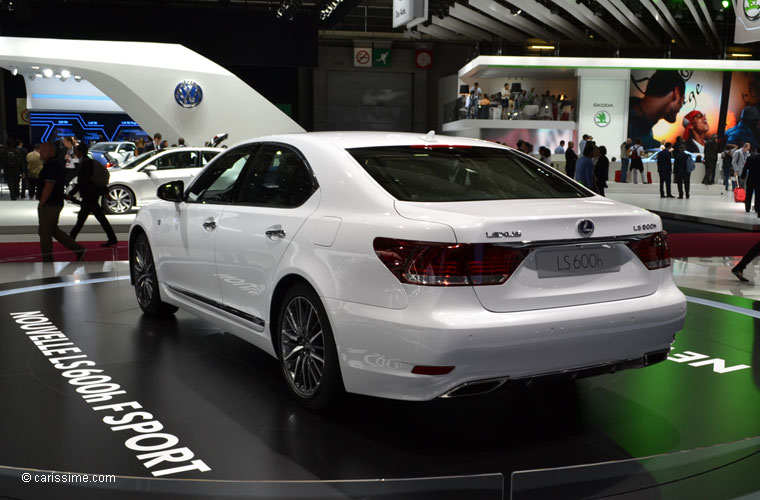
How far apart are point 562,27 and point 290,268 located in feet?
88.5

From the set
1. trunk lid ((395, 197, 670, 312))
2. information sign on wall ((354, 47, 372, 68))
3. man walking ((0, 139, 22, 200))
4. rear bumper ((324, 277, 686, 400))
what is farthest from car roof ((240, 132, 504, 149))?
information sign on wall ((354, 47, 372, 68))

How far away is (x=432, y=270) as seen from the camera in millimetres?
2941

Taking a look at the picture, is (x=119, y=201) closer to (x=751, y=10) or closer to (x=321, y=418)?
(x=751, y=10)

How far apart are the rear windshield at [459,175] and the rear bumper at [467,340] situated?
60cm

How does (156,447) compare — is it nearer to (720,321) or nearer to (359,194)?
(359,194)

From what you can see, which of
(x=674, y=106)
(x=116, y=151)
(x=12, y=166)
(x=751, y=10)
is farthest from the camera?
(x=674, y=106)

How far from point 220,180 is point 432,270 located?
2150 mm

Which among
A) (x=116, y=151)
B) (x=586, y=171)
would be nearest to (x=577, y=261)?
(x=586, y=171)

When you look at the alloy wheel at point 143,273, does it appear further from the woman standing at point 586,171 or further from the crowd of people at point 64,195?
the woman standing at point 586,171

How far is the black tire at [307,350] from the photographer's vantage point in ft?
11.0

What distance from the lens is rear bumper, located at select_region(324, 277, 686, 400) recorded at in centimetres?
A: 289

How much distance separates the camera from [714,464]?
79.5 inches

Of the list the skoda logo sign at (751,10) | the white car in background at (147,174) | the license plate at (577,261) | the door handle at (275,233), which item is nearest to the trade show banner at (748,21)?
the skoda logo sign at (751,10)

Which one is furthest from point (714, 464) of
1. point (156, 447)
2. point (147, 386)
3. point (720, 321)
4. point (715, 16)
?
point (715, 16)
